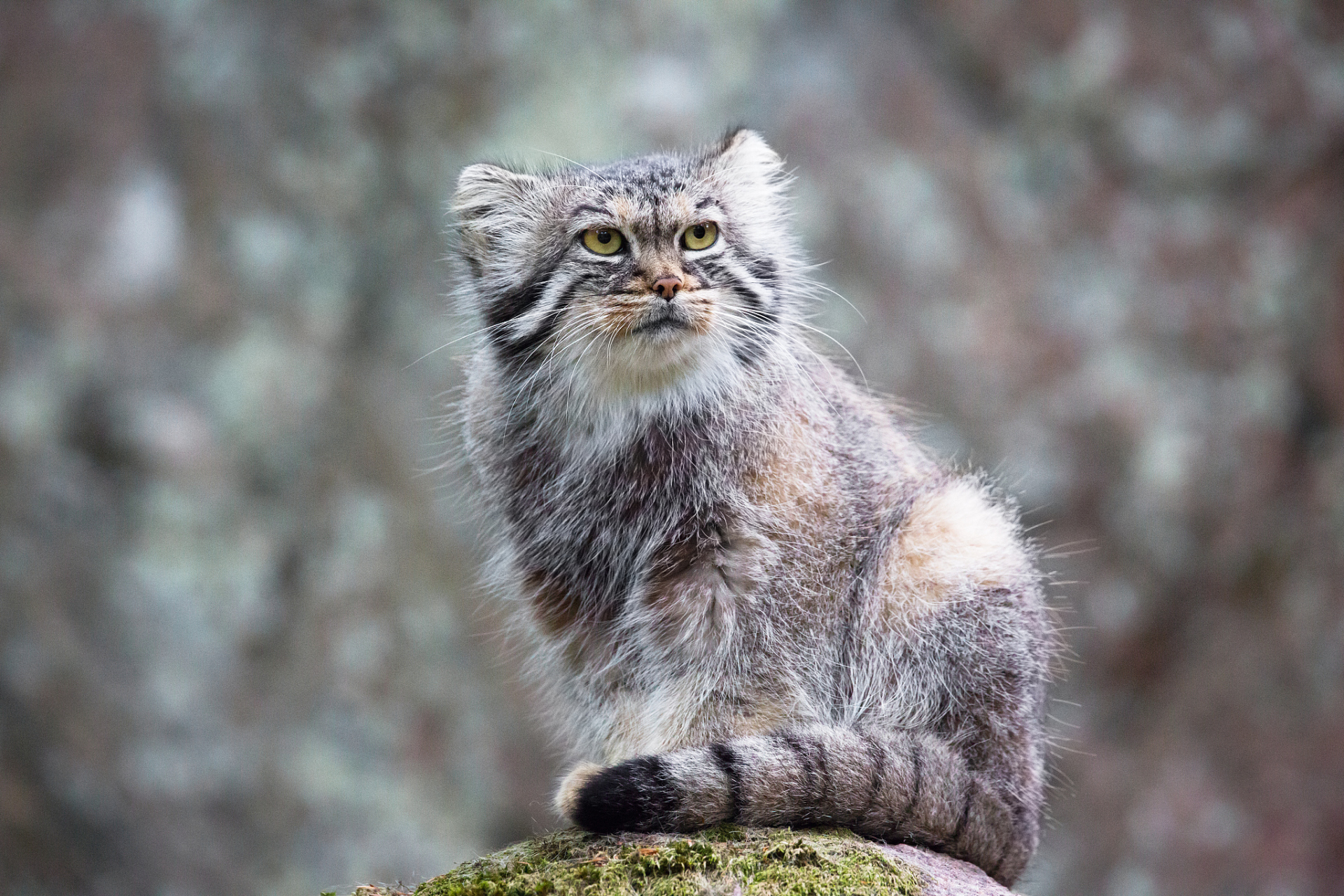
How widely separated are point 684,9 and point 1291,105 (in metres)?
4.35

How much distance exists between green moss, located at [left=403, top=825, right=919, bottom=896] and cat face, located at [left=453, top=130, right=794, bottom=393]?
157cm

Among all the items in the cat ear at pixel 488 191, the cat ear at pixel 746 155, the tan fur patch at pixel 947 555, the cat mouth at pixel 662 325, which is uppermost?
the cat ear at pixel 746 155

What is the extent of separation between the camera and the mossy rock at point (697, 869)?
335 centimetres

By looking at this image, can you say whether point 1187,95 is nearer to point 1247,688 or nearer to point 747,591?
point 1247,688

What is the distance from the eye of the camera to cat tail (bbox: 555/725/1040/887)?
3.51 m

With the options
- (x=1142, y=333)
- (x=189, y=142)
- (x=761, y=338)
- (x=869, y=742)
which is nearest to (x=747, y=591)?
(x=869, y=742)

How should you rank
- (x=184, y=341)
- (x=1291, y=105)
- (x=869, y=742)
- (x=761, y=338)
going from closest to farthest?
(x=869, y=742) → (x=761, y=338) → (x=184, y=341) → (x=1291, y=105)

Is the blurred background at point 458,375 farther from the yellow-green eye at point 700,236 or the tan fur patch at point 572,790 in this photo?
the tan fur patch at point 572,790

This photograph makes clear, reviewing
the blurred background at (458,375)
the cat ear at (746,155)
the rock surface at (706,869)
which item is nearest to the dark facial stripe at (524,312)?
the cat ear at (746,155)

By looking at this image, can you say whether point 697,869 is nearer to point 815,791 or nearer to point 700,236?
point 815,791

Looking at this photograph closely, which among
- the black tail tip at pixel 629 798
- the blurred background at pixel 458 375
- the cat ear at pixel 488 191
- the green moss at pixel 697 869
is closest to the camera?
the green moss at pixel 697 869

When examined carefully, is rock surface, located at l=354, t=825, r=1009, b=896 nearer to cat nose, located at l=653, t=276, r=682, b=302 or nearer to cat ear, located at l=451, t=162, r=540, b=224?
cat nose, located at l=653, t=276, r=682, b=302

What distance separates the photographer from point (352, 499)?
7.93m

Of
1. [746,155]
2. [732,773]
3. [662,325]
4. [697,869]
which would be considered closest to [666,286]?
[662,325]
